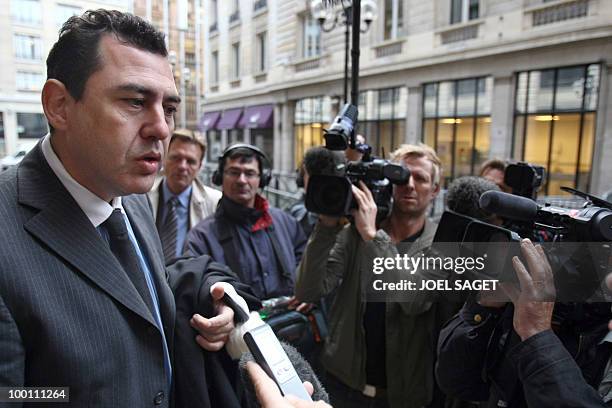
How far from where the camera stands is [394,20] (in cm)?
912

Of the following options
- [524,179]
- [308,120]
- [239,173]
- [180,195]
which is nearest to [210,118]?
[308,120]

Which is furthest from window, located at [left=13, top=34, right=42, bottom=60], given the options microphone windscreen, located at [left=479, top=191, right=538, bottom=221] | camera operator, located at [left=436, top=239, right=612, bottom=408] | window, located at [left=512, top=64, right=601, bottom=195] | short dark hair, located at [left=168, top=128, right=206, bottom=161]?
window, located at [left=512, top=64, right=601, bottom=195]

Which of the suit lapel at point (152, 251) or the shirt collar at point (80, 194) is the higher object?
the shirt collar at point (80, 194)

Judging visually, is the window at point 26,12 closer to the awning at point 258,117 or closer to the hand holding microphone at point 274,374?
the hand holding microphone at point 274,374

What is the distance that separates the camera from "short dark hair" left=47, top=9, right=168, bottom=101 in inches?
33.5

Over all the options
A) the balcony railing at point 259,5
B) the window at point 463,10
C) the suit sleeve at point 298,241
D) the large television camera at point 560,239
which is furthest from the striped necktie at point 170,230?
the window at point 463,10

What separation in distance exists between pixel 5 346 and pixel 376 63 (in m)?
10.1

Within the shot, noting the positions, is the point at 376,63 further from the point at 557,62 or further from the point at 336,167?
the point at 336,167

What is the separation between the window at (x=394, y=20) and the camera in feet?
29.5

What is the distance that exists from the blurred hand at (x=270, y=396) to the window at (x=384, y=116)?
31.5 ft

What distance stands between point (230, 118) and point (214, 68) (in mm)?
2092

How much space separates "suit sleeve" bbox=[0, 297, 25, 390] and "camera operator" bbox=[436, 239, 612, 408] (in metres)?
1.06

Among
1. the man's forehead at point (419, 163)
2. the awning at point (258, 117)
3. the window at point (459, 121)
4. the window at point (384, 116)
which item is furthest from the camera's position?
the window at point (384, 116)

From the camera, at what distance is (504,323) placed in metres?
1.17
